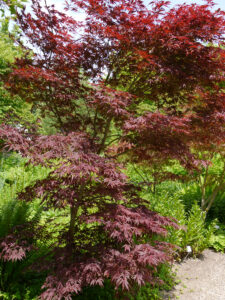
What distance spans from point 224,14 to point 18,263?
11.7ft

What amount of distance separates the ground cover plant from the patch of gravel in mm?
750

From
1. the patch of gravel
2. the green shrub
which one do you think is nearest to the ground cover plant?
the patch of gravel

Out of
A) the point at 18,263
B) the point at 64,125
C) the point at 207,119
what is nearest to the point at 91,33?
the point at 64,125

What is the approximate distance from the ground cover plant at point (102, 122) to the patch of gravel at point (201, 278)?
0.75 m

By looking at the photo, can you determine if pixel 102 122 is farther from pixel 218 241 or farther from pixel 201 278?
pixel 218 241

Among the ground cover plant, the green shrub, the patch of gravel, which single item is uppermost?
the ground cover plant

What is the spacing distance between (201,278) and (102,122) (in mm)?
2680

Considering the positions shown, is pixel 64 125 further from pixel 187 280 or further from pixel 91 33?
pixel 187 280

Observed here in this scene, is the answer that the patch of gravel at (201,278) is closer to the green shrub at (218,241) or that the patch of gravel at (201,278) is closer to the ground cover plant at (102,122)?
the green shrub at (218,241)

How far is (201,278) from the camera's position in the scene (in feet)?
11.7

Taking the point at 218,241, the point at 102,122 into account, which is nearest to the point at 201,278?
the point at 218,241

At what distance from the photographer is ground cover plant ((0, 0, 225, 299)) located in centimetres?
227

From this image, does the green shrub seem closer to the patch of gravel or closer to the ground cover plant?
the patch of gravel

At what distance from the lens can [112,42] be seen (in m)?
2.84
